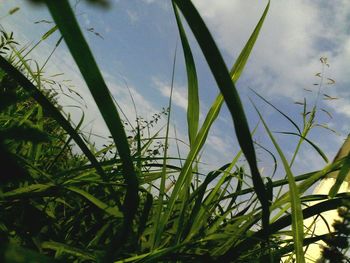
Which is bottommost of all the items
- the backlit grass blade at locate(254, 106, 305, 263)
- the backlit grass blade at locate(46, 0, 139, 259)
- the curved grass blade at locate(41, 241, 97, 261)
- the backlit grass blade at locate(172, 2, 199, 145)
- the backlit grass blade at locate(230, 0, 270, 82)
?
the curved grass blade at locate(41, 241, 97, 261)

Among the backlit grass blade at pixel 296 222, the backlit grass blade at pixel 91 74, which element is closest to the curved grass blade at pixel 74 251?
the backlit grass blade at pixel 91 74

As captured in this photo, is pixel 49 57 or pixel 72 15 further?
pixel 49 57

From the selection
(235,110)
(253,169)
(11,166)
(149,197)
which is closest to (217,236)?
(149,197)

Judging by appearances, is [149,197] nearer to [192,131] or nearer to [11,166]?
[192,131]

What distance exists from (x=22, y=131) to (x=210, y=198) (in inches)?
29.1

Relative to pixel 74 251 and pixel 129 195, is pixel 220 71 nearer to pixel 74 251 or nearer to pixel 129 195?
pixel 129 195

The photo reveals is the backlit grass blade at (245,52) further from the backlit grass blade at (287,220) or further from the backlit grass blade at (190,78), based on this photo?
the backlit grass blade at (287,220)

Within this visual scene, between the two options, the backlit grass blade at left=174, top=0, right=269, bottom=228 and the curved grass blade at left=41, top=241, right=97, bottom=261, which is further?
the curved grass blade at left=41, top=241, right=97, bottom=261

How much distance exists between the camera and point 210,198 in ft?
3.20

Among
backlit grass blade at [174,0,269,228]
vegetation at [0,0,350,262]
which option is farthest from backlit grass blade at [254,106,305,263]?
backlit grass blade at [174,0,269,228]

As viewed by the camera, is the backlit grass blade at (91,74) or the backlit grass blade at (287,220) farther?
the backlit grass blade at (287,220)

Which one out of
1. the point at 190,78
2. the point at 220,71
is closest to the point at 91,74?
the point at 220,71

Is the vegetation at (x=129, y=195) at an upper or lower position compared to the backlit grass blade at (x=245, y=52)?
lower

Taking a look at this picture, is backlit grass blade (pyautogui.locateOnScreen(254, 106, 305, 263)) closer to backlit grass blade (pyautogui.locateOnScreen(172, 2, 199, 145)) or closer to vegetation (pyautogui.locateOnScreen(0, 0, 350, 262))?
vegetation (pyautogui.locateOnScreen(0, 0, 350, 262))
